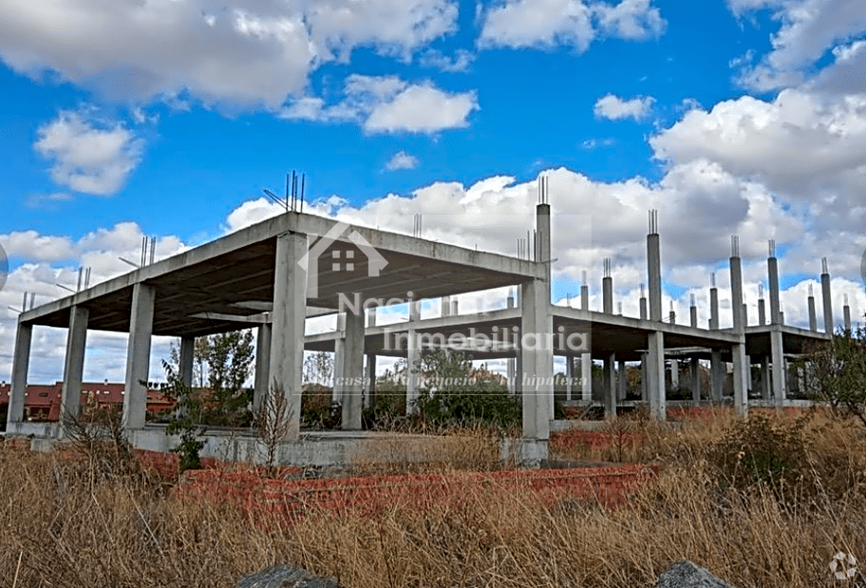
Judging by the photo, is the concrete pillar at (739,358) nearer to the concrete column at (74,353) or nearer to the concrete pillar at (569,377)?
the concrete pillar at (569,377)

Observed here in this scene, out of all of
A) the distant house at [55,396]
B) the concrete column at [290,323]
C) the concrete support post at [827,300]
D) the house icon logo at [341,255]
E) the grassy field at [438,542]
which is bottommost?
the grassy field at [438,542]

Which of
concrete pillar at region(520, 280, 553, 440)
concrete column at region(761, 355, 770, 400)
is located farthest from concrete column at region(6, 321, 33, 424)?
concrete column at region(761, 355, 770, 400)

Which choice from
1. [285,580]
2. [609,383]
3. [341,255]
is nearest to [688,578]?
[285,580]

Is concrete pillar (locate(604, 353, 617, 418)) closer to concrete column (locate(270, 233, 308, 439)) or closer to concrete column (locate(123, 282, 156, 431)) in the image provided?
concrete column (locate(123, 282, 156, 431))

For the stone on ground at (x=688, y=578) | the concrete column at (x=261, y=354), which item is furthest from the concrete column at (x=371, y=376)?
the stone on ground at (x=688, y=578)

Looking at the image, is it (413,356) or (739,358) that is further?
(739,358)

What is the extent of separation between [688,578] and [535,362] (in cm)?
928

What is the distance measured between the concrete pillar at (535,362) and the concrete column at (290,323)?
4535 millimetres

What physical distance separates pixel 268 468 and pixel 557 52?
25.1ft

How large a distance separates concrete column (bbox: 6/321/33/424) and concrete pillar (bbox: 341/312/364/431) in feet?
31.6

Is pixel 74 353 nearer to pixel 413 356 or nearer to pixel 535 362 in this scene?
pixel 535 362

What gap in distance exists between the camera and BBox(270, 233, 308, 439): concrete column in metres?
9.31

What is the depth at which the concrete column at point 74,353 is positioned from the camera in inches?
685

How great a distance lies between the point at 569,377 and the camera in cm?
4109
